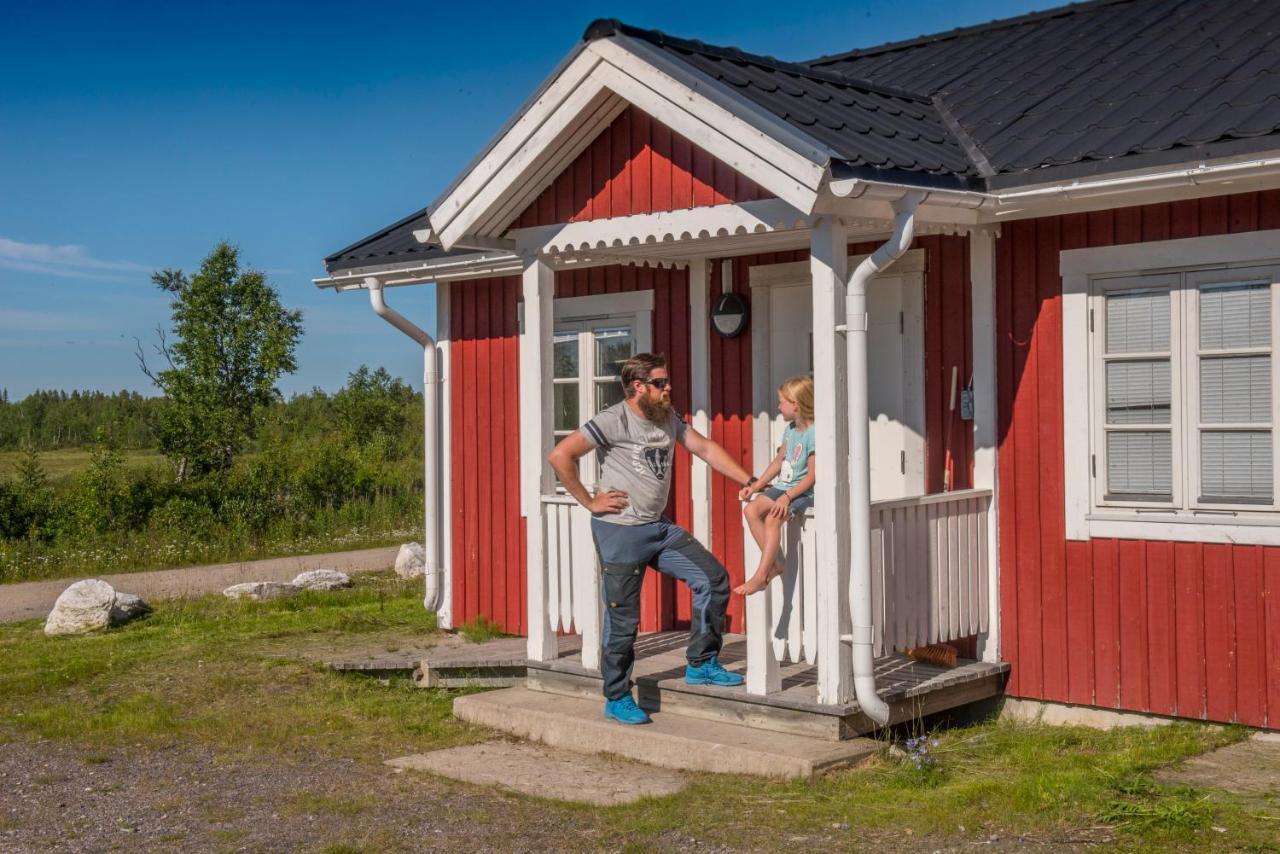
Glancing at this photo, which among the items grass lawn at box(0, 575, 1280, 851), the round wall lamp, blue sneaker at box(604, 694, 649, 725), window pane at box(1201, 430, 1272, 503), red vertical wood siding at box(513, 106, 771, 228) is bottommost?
grass lawn at box(0, 575, 1280, 851)

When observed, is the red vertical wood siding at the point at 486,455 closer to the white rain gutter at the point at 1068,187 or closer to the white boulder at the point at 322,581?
the white boulder at the point at 322,581

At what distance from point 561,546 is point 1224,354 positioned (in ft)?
12.0

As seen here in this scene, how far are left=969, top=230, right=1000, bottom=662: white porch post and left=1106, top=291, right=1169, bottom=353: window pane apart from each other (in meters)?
0.66

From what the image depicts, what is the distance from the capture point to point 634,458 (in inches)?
274

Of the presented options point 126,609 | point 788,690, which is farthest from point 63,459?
point 788,690

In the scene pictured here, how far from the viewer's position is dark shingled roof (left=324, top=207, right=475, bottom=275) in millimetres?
10156

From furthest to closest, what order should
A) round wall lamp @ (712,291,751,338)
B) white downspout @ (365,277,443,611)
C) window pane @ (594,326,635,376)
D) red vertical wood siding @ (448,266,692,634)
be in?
white downspout @ (365,277,443,611) → red vertical wood siding @ (448,266,692,634) → window pane @ (594,326,635,376) → round wall lamp @ (712,291,751,338)

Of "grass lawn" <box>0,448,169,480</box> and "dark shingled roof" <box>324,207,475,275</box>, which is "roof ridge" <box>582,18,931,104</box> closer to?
"dark shingled roof" <box>324,207,475,275</box>

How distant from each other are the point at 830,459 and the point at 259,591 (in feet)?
28.1

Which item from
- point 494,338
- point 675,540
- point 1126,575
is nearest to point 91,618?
point 494,338

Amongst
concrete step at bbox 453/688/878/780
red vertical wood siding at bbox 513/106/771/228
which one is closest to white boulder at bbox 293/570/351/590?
concrete step at bbox 453/688/878/780

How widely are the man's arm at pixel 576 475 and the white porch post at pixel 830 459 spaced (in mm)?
1027

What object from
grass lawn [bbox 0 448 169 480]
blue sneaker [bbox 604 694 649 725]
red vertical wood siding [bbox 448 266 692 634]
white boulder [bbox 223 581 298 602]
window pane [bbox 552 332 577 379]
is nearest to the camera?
blue sneaker [bbox 604 694 649 725]

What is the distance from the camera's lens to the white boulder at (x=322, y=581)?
1422 centimetres
